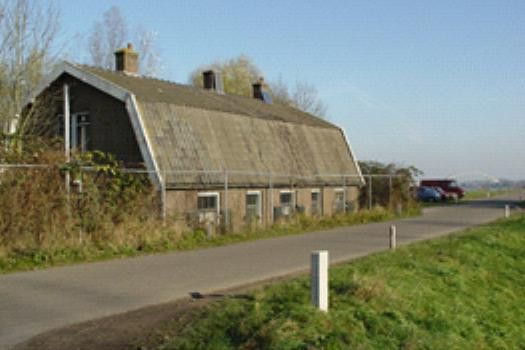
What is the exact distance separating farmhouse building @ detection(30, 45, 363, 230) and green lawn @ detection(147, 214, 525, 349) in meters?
8.16

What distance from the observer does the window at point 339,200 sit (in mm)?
28766

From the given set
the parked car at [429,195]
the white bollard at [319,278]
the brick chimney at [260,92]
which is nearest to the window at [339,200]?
the brick chimney at [260,92]

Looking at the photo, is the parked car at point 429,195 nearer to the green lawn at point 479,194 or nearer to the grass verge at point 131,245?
the green lawn at point 479,194

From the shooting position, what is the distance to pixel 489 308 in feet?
36.1

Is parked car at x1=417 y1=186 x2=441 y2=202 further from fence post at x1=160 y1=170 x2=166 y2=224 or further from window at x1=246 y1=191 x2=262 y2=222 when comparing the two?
fence post at x1=160 y1=170 x2=166 y2=224

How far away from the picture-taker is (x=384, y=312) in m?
8.01

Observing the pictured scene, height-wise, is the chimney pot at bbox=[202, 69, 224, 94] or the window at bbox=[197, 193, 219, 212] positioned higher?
the chimney pot at bbox=[202, 69, 224, 94]

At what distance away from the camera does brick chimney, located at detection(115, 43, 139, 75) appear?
83.3ft

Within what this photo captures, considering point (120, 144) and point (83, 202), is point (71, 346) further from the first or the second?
point (120, 144)

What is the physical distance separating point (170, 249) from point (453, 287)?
7344 mm

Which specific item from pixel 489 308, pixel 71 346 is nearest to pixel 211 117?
pixel 489 308

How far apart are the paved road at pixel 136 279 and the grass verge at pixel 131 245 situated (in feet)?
1.92

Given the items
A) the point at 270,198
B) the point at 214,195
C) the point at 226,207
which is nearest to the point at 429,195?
the point at 270,198

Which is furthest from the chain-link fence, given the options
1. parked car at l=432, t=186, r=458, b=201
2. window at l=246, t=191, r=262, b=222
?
parked car at l=432, t=186, r=458, b=201
